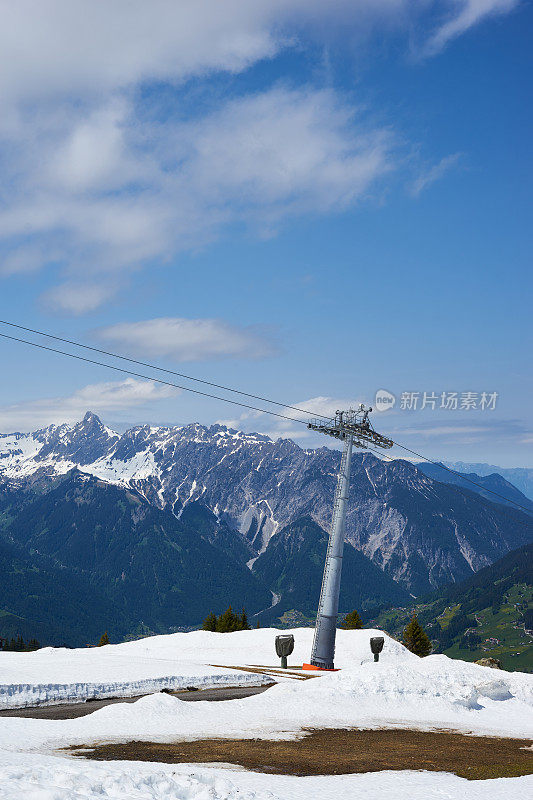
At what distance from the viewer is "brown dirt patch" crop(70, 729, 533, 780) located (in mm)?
19797

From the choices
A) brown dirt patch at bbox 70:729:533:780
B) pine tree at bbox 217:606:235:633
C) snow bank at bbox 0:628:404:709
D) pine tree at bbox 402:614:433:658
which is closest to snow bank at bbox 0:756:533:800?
brown dirt patch at bbox 70:729:533:780

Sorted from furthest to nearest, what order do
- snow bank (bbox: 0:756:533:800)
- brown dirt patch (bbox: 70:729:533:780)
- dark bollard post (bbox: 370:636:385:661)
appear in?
dark bollard post (bbox: 370:636:385:661)
brown dirt patch (bbox: 70:729:533:780)
snow bank (bbox: 0:756:533:800)

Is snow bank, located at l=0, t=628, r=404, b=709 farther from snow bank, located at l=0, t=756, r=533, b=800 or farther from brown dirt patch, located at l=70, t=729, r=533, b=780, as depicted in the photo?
snow bank, located at l=0, t=756, r=533, b=800

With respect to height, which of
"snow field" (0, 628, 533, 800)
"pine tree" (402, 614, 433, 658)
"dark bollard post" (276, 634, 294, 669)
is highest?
"snow field" (0, 628, 533, 800)

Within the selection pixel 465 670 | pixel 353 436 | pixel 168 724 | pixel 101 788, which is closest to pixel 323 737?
pixel 168 724

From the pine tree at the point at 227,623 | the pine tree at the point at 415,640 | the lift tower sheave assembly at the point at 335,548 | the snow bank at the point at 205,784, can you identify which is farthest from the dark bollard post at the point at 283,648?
the pine tree at the point at 415,640

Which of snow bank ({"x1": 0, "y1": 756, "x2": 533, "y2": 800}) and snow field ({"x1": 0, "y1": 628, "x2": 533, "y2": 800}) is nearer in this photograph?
snow bank ({"x1": 0, "y1": 756, "x2": 533, "y2": 800})

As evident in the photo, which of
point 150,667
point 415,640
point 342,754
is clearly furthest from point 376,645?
point 415,640

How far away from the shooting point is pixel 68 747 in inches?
806

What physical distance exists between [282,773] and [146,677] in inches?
840

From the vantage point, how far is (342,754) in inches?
881

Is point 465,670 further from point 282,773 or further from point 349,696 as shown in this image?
point 282,773

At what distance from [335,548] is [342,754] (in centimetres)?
3421

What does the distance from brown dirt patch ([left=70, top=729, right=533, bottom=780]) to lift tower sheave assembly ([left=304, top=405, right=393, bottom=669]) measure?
90.6 feet
